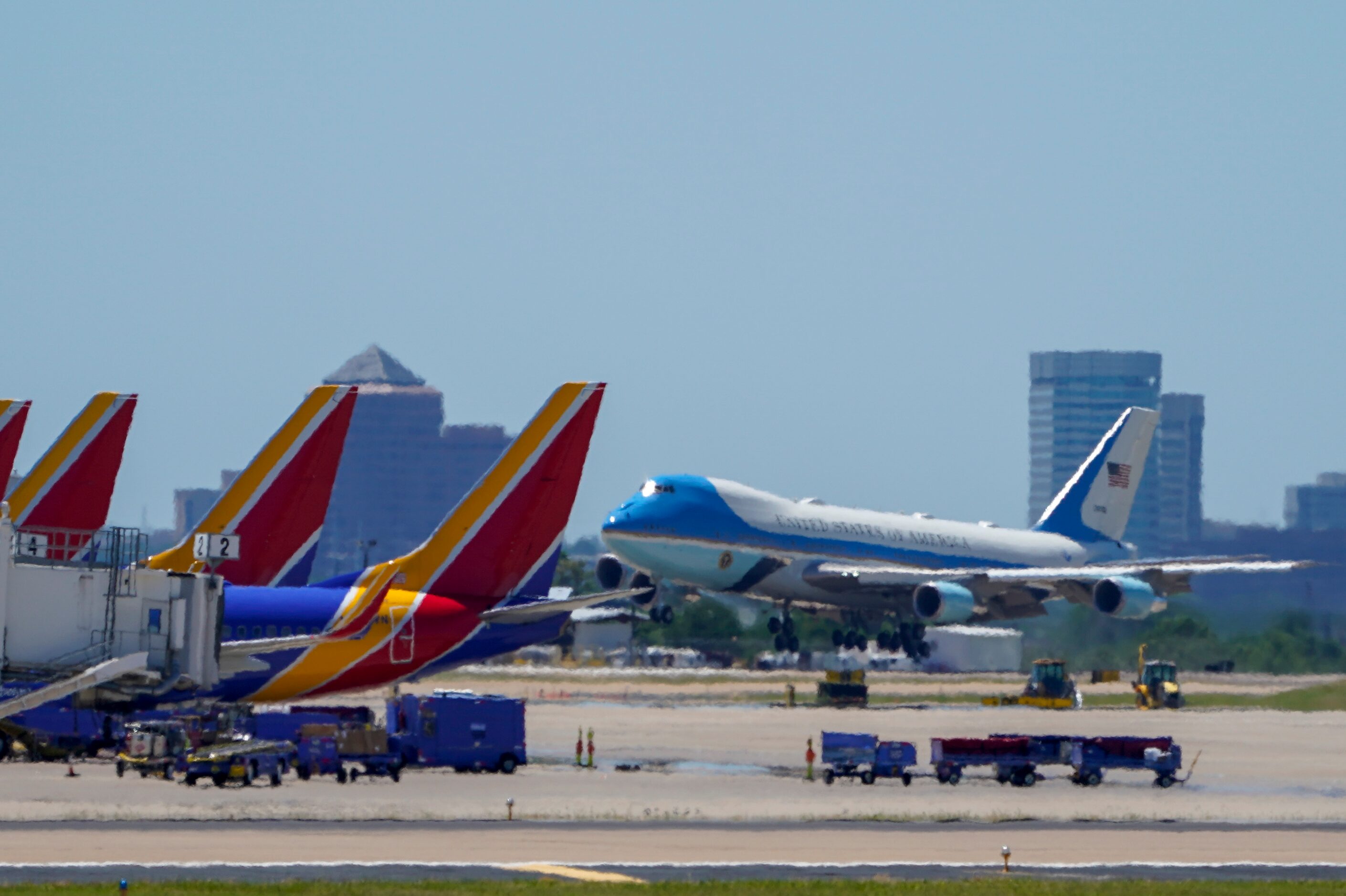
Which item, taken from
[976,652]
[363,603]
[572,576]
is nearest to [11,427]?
[363,603]

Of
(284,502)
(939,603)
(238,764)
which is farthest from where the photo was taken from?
(939,603)

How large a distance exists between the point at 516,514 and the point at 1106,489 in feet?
194

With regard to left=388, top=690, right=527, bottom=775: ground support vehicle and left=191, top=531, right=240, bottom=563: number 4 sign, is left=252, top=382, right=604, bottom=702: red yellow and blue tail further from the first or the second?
left=191, top=531, right=240, bottom=563: number 4 sign

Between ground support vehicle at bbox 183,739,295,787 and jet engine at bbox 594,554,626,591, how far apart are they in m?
44.5

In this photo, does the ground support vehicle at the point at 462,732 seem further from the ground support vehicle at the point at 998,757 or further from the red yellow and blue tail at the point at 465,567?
the ground support vehicle at the point at 998,757

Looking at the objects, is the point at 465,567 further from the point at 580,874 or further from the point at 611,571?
the point at 611,571

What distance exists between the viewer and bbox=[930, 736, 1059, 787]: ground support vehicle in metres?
40.2

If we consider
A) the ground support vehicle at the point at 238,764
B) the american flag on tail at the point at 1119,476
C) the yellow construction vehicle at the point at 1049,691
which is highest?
the american flag on tail at the point at 1119,476

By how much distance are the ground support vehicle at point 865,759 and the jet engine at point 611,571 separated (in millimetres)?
41115

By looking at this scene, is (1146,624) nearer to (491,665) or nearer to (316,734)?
(491,665)

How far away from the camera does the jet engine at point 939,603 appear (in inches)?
3159

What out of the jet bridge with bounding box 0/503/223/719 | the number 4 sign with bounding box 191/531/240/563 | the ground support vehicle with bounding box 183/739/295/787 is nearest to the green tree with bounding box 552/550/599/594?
the number 4 sign with bounding box 191/531/240/563

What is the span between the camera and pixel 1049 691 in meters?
70.2

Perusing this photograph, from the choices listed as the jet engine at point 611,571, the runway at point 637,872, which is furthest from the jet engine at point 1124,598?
the runway at point 637,872
